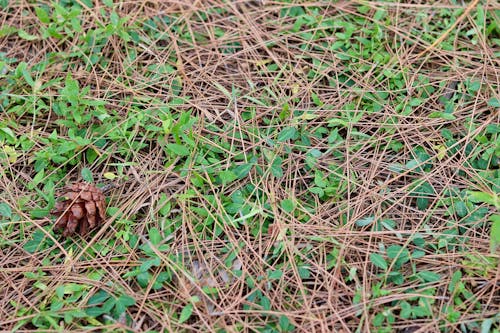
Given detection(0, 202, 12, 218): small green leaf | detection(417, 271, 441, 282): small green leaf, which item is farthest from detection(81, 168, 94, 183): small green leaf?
detection(417, 271, 441, 282): small green leaf

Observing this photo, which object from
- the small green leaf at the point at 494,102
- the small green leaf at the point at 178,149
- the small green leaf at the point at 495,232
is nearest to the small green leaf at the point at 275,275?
the small green leaf at the point at 178,149

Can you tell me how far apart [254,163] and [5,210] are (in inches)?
38.5

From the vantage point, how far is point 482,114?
2.41 m

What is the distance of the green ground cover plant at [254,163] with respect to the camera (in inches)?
77.2

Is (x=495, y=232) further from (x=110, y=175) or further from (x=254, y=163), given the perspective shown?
(x=110, y=175)

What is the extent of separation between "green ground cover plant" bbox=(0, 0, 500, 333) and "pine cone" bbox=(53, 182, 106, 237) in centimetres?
5

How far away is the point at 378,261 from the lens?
2.01 metres

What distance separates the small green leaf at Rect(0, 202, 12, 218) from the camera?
7.11 feet

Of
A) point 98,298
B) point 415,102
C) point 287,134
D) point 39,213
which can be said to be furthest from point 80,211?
point 415,102

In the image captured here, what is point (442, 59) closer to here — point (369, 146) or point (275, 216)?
point (369, 146)

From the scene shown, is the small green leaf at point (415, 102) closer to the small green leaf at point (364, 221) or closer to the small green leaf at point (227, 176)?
the small green leaf at point (364, 221)

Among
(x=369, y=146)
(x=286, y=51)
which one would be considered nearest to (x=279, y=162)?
(x=369, y=146)

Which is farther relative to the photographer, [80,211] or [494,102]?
[494,102]

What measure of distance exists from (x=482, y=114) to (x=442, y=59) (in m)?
0.33
